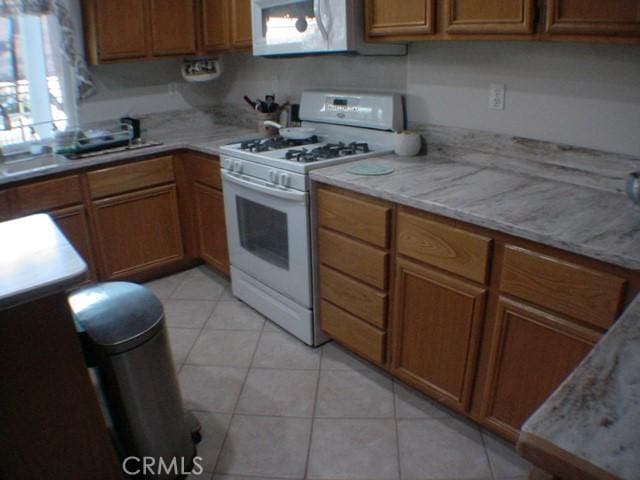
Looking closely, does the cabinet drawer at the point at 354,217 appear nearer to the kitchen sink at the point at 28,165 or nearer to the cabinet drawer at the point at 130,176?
the cabinet drawer at the point at 130,176

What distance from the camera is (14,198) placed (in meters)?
2.65

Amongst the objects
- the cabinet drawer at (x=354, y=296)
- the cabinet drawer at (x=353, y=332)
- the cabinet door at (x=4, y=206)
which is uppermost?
the cabinet door at (x=4, y=206)

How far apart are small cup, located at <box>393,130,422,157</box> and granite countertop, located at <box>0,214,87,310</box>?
1.53 metres

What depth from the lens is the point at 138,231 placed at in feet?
10.5

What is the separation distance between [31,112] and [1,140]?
9.8 inches

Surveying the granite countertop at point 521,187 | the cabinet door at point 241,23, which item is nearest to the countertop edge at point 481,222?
the granite countertop at point 521,187

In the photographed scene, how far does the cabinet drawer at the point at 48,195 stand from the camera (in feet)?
8.79

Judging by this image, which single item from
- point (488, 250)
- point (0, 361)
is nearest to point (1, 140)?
point (0, 361)

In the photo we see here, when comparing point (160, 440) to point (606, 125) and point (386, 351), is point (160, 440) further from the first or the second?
point (606, 125)

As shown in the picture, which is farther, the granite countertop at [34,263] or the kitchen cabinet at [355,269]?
the kitchen cabinet at [355,269]

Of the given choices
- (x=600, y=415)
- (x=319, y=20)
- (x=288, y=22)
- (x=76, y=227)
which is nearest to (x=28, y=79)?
(x=76, y=227)

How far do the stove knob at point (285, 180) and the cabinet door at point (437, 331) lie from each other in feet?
2.18

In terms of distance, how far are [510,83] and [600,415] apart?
1692mm

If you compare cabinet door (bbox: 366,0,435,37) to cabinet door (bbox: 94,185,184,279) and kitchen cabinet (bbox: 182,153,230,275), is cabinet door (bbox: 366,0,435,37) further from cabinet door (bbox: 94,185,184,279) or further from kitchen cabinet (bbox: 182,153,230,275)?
cabinet door (bbox: 94,185,184,279)
